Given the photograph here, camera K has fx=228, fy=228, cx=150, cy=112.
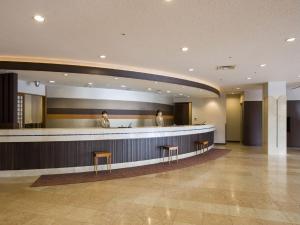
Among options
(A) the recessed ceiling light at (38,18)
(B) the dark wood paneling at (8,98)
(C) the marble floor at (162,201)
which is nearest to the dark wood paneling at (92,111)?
(B) the dark wood paneling at (8,98)

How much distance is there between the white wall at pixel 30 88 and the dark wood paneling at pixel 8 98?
1380mm

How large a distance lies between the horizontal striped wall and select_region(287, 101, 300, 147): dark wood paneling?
26.4ft

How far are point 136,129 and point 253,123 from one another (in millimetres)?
8678

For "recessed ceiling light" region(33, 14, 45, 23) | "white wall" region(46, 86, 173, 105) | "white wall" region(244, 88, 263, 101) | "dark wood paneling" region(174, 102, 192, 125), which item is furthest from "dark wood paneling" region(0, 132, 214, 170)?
"white wall" region(244, 88, 263, 101)

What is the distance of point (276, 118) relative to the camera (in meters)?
9.81

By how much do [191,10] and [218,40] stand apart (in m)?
1.49

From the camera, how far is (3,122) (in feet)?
20.7

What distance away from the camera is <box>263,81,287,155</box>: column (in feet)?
32.0

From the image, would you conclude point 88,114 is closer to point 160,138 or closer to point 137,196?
point 160,138

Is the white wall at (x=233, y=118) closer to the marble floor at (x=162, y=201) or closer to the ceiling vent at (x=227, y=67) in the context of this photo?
the ceiling vent at (x=227, y=67)

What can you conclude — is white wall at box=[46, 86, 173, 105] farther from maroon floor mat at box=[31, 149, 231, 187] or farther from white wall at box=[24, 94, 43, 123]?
maroon floor mat at box=[31, 149, 231, 187]

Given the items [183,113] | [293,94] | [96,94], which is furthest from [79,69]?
[293,94]

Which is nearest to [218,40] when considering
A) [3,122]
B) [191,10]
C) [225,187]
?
[191,10]

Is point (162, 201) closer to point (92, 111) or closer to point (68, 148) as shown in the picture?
point (68, 148)
